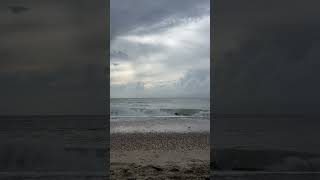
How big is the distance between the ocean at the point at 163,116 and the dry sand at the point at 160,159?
181 centimetres

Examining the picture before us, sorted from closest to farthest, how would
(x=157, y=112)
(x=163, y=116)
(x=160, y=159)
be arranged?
(x=160, y=159) < (x=163, y=116) < (x=157, y=112)

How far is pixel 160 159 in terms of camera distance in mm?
6660

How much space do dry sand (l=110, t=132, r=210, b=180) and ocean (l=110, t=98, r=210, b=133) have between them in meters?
1.81

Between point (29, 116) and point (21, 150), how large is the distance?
0.26m

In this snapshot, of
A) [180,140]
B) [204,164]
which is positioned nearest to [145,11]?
[180,140]

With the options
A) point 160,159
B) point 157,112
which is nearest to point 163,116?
point 157,112

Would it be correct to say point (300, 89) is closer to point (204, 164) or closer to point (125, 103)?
point (204, 164)

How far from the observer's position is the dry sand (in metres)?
4.83

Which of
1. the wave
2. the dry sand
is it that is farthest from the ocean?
the dry sand

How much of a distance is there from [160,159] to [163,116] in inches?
443

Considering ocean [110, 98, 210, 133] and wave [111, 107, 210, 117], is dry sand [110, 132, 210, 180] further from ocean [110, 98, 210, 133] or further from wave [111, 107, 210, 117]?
wave [111, 107, 210, 117]

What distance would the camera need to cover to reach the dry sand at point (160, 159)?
483 cm

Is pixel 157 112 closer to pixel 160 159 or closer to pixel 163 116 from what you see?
pixel 163 116

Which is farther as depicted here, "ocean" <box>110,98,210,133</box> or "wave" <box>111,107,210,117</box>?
"wave" <box>111,107,210,117</box>
